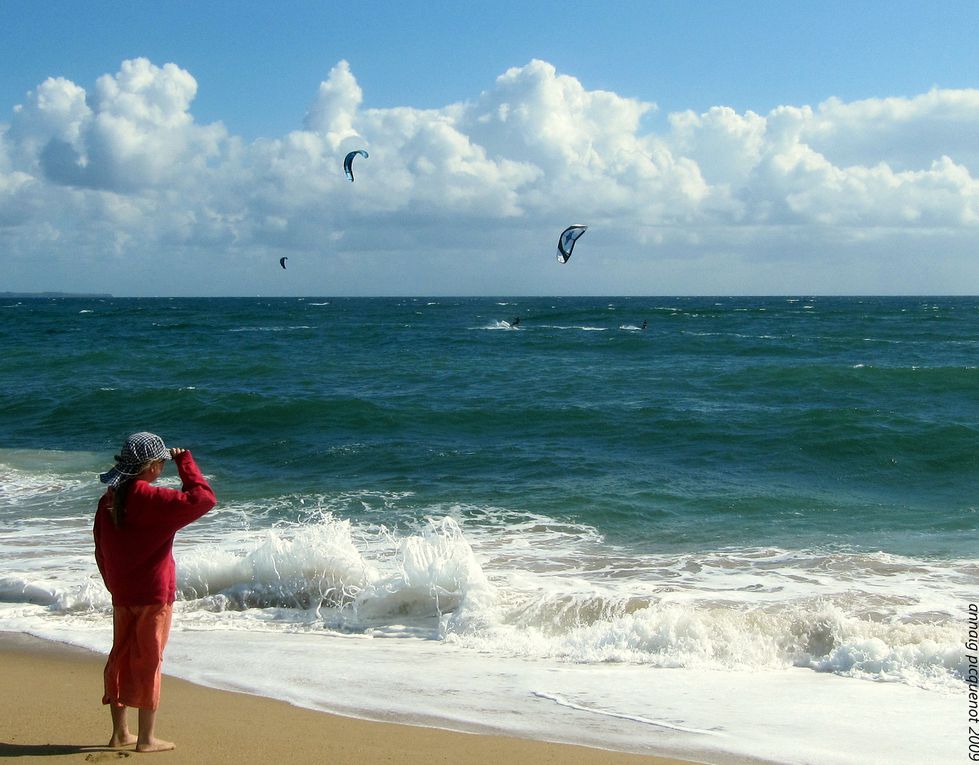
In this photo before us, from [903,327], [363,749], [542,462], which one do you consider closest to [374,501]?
[542,462]

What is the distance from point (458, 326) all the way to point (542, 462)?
41.8m

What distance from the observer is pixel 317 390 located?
22375 millimetres

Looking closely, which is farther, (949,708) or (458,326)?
(458,326)

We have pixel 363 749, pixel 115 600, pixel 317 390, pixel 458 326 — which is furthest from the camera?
pixel 458 326

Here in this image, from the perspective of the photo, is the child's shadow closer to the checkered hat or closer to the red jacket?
the red jacket

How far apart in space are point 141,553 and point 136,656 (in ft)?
1.55

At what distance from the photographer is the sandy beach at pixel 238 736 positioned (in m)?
A: 3.94

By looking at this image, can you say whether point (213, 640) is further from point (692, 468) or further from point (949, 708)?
point (692, 468)

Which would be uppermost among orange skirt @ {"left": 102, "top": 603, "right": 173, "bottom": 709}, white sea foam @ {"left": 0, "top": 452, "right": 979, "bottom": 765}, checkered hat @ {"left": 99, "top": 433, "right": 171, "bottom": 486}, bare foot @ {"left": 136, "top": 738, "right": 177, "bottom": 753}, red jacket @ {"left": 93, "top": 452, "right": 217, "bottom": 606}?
checkered hat @ {"left": 99, "top": 433, "right": 171, "bottom": 486}

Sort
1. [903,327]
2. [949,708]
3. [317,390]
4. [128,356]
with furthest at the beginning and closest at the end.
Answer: [903,327] < [128,356] < [317,390] < [949,708]

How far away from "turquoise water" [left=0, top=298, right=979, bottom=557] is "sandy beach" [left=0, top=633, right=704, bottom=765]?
515 cm

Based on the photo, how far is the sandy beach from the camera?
12.9 feet

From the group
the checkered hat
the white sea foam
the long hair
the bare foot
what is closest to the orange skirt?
the bare foot

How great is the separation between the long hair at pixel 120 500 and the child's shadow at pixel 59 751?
1061mm
